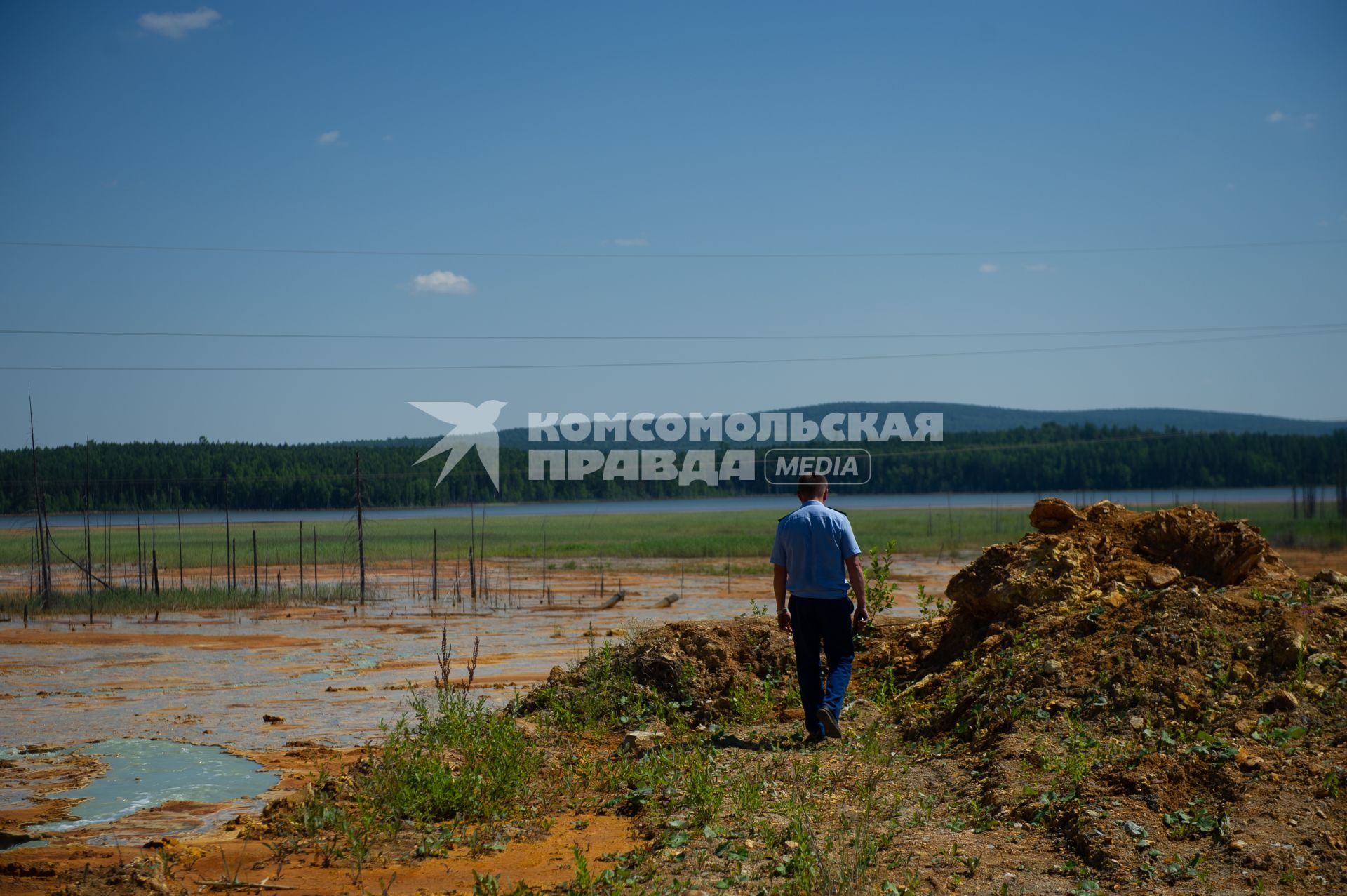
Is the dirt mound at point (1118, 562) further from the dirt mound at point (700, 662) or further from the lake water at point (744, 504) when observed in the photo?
the lake water at point (744, 504)

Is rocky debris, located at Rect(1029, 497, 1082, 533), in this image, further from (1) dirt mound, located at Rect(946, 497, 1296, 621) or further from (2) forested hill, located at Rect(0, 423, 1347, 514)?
(2) forested hill, located at Rect(0, 423, 1347, 514)

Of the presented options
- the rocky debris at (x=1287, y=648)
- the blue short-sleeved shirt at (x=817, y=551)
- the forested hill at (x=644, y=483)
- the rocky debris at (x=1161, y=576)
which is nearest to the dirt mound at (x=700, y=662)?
the blue short-sleeved shirt at (x=817, y=551)

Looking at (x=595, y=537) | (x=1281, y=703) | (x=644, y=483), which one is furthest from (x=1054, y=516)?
(x=644, y=483)

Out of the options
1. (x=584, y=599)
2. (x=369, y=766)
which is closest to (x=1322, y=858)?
(x=369, y=766)

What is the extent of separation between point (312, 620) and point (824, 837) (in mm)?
19397

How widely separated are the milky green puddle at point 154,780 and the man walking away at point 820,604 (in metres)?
4.26

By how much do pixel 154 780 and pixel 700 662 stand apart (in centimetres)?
464

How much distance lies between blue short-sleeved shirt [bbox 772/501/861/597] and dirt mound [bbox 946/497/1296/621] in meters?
2.49

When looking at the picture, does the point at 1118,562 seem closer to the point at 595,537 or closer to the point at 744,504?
the point at 595,537

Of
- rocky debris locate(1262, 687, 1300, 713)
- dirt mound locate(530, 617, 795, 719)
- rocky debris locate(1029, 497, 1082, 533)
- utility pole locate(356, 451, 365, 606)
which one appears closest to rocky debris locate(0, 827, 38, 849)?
dirt mound locate(530, 617, 795, 719)

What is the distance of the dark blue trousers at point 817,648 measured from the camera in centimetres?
762

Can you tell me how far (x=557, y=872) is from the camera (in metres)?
5.36

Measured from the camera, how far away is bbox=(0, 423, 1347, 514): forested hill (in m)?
61.5

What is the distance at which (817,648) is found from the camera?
774 centimetres
